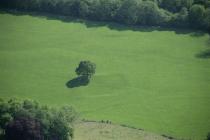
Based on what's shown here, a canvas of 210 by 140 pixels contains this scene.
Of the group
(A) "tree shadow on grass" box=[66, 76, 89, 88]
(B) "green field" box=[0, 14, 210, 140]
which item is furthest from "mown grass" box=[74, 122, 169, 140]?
(A) "tree shadow on grass" box=[66, 76, 89, 88]

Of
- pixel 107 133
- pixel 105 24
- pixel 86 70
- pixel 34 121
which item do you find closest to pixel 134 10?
pixel 105 24

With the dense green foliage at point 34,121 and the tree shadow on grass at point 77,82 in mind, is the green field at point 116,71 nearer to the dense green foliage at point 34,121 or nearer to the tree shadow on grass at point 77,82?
the tree shadow on grass at point 77,82

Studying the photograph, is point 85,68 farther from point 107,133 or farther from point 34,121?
point 34,121

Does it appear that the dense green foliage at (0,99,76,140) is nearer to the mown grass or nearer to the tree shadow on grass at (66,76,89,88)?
the mown grass

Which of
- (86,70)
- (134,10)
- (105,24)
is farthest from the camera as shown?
(105,24)

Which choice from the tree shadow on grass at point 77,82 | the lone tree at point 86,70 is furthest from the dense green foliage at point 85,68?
the tree shadow on grass at point 77,82

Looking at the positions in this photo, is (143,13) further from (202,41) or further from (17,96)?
(17,96)
